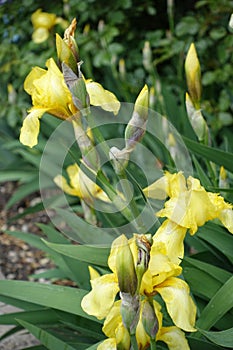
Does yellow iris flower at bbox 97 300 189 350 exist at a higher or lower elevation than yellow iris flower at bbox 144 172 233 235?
lower

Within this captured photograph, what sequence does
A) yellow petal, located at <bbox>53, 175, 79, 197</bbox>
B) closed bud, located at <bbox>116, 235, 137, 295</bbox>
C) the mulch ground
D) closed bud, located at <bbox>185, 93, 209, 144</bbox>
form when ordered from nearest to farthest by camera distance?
closed bud, located at <bbox>116, 235, 137, 295</bbox>
closed bud, located at <bbox>185, 93, 209, 144</bbox>
yellow petal, located at <bbox>53, 175, 79, 197</bbox>
the mulch ground

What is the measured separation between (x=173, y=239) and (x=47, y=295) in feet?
1.72

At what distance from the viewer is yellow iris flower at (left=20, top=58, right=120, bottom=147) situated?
121 cm

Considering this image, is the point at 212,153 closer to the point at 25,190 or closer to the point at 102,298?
the point at 102,298

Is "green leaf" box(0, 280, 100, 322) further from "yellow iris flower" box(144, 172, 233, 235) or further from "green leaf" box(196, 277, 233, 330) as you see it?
"yellow iris flower" box(144, 172, 233, 235)

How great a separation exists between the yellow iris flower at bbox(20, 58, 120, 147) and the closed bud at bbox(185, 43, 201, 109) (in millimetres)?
501

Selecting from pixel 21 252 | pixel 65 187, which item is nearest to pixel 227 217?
pixel 65 187

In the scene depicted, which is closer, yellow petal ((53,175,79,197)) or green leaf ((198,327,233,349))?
green leaf ((198,327,233,349))

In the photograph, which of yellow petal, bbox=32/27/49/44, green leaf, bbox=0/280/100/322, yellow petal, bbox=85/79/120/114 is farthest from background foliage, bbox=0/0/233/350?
yellow petal, bbox=85/79/120/114

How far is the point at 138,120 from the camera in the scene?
1211 mm

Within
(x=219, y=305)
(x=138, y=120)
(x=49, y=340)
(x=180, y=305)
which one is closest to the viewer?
(x=180, y=305)

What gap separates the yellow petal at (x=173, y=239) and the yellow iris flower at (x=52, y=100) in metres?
0.25

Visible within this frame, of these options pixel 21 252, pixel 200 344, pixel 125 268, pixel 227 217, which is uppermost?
pixel 125 268

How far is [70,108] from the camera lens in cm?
122
